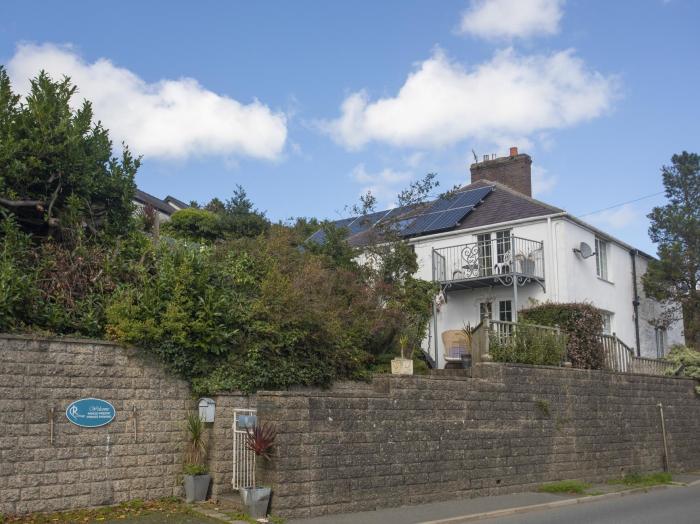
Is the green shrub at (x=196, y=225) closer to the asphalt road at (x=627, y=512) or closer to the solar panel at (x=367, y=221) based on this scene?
the solar panel at (x=367, y=221)

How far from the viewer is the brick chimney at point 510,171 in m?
25.9

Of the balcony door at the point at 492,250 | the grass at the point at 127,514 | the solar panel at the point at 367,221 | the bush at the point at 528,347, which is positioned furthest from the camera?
the balcony door at the point at 492,250

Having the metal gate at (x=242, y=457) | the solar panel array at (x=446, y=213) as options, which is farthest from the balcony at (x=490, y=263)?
the metal gate at (x=242, y=457)

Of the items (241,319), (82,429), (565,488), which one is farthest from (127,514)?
(565,488)

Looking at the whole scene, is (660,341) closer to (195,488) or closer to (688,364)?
(688,364)

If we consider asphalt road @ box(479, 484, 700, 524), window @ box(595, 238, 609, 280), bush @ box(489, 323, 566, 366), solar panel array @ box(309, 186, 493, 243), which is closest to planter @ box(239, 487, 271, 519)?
asphalt road @ box(479, 484, 700, 524)

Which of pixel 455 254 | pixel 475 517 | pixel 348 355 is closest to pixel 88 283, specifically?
pixel 348 355

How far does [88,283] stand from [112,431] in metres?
2.63

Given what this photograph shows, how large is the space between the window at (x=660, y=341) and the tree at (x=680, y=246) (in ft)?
3.26

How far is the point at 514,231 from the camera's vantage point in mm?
21938

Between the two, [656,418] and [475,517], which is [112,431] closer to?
[475,517]

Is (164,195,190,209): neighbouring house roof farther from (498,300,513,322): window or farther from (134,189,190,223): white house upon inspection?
(498,300,513,322): window

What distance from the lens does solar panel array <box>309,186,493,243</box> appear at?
2205 cm

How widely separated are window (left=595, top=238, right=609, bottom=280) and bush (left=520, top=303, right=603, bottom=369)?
5.87 meters
